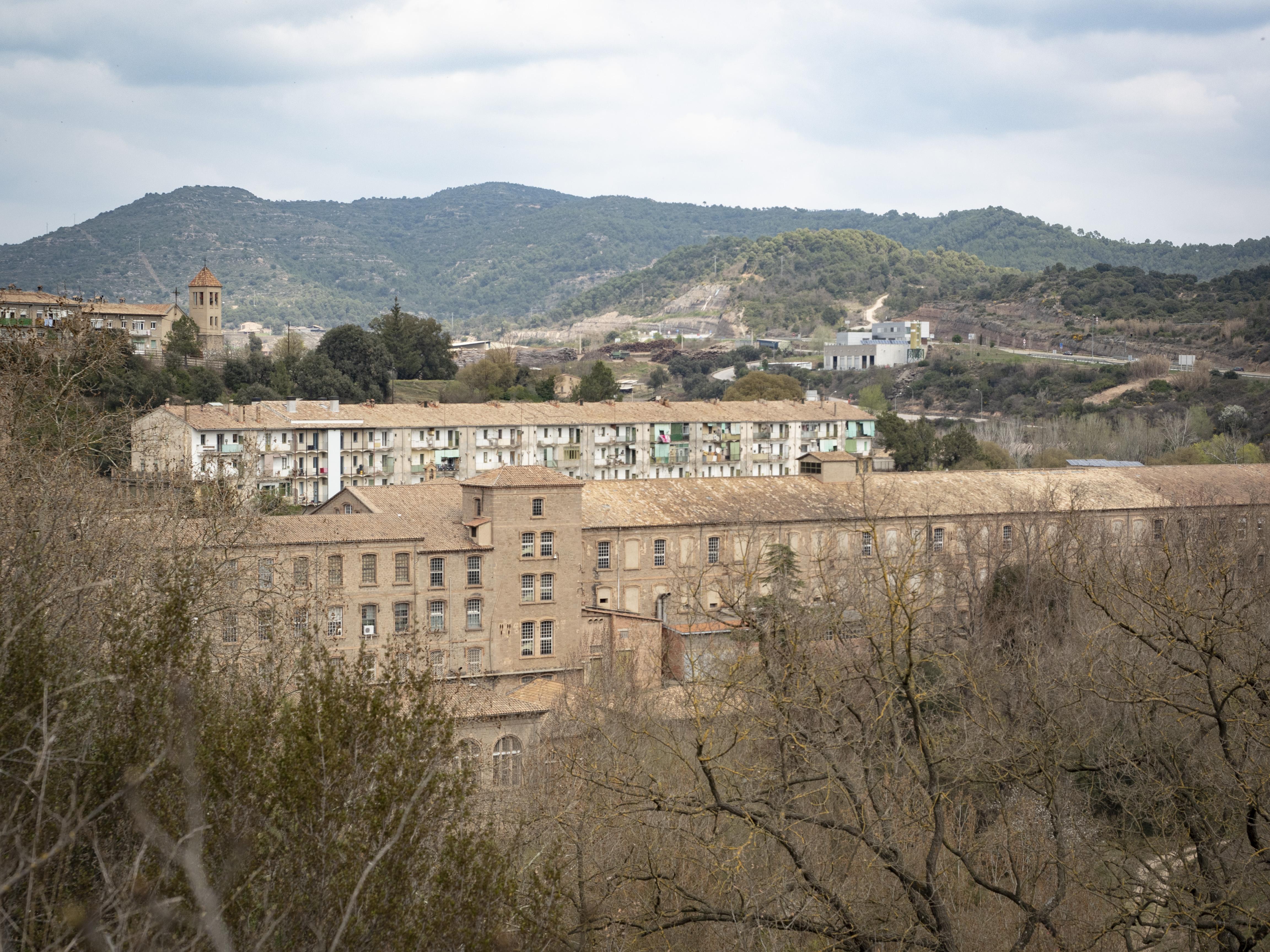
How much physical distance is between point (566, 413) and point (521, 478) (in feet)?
99.6

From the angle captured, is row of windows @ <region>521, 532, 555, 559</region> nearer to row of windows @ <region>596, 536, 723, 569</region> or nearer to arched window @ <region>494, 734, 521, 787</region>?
row of windows @ <region>596, 536, 723, 569</region>

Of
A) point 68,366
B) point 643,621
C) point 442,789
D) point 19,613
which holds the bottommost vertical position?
point 643,621

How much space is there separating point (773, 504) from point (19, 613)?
36.9 metres

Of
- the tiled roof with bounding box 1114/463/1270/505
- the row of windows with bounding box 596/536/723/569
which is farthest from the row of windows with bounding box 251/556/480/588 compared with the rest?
the tiled roof with bounding box 1114/463/1270/505

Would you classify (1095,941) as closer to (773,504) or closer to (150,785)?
(150,785)

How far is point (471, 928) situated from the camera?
8727 mm

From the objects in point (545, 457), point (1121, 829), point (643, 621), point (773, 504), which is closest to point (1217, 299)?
point (545, 457)

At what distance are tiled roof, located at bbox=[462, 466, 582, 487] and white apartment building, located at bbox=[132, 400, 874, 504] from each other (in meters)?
10.4

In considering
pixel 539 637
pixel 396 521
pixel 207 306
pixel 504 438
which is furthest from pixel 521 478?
pixel 207 306

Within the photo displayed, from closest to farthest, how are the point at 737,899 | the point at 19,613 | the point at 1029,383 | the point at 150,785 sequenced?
the point at 150,785 < the point at 19,613 < the point at 737,899 < the point at 1029,383

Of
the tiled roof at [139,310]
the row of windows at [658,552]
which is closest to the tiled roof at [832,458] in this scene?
the row of windows at [658,552]

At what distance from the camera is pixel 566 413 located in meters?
68.0

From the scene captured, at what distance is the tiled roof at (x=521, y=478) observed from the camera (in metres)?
37.4

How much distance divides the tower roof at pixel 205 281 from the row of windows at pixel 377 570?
2473 inches
